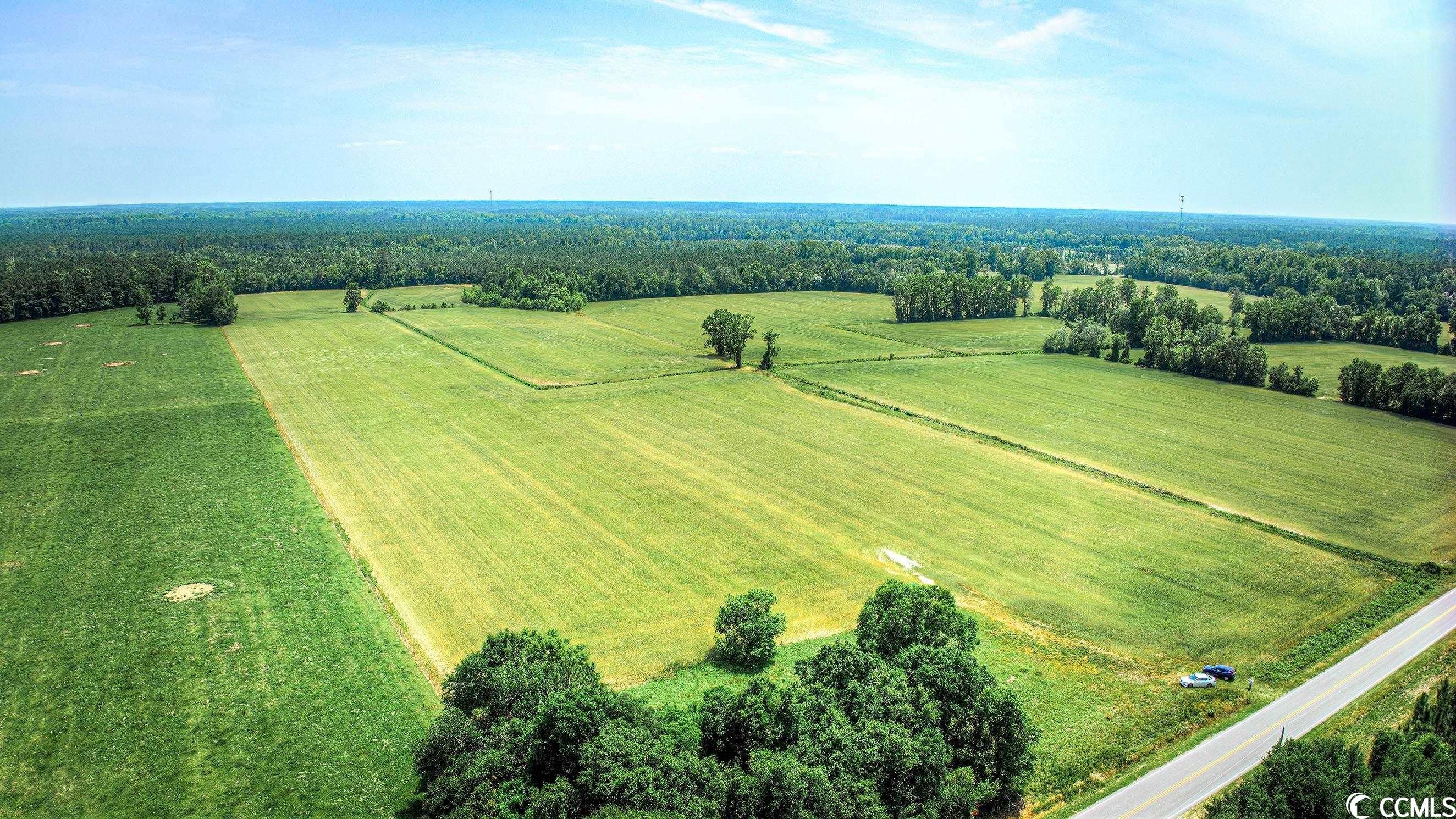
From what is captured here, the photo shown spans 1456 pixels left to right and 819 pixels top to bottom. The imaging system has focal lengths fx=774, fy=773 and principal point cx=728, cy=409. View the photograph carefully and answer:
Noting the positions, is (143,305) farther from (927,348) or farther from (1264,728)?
(1264,728)

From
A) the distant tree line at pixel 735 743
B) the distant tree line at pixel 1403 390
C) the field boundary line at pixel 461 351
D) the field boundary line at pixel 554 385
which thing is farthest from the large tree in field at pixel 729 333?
the distant tree line at pixel 735 743

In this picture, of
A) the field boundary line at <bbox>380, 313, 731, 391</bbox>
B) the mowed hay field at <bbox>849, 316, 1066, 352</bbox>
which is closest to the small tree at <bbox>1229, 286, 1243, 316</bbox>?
the mowed hay field at <bbox>849, 316, 1066, 352</bbox>

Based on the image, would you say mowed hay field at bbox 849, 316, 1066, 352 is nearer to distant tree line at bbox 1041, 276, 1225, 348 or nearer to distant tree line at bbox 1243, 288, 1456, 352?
distant tree line at bbox 1041, 276, 1225, 348

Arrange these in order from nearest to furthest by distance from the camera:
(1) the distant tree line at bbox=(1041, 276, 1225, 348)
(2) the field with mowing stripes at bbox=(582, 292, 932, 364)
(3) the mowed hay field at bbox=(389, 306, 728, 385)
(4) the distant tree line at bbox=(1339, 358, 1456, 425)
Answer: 1. (4) the distant tree line at bbox=(1339, 358, 1456, 425)
2. (3) the mowed hay field at bbox=(389, 306, 728, 385)
3. (2) the field with mowing stripes at bbox=(582, 292, 932, 364)
4. (1) the distant tree line at bbox=(1041, 276, 1225, 348)

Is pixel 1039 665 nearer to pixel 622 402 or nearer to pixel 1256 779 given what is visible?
pixel 1256 779

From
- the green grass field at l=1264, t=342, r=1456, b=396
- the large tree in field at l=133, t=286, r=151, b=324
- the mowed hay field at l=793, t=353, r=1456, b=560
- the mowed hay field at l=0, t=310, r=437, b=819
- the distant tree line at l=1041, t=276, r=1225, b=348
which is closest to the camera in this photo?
the mowed hay field at l=0, t=310, r=437, b=819

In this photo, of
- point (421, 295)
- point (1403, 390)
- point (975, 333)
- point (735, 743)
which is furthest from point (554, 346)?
point (1403, 390)
